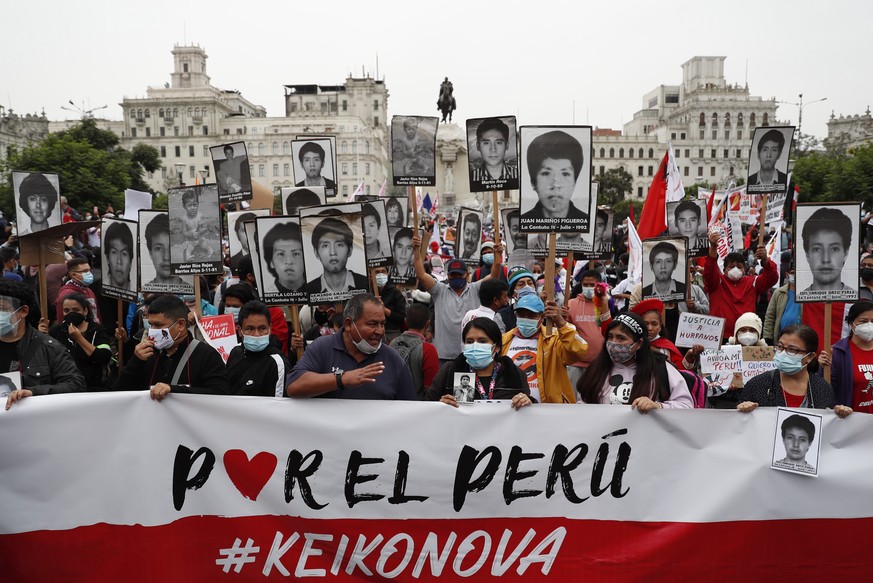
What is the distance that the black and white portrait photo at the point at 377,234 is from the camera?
782cm

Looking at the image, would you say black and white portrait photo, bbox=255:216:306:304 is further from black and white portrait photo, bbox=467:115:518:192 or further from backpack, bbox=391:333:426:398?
black and white portrait photo, bbox=467:115:518:192

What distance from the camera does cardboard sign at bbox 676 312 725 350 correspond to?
19.5 feet

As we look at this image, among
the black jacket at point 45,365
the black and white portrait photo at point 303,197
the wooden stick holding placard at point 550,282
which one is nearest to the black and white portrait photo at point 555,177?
the wooden stick holding placard at point 550,282

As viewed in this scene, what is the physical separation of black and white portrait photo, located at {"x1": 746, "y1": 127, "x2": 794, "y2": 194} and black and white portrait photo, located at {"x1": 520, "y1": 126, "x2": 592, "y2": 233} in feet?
16.3

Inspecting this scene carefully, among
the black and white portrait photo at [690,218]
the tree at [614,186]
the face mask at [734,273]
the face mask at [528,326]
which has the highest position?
the tree at [614,186]

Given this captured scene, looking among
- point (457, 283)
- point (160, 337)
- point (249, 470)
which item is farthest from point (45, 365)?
point (457, 283)

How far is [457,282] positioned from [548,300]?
2591mm

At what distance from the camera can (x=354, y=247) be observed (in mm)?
5824

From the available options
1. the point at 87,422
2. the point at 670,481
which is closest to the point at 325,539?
the point at 87,422

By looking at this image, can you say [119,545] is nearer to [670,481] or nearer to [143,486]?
[143,486]

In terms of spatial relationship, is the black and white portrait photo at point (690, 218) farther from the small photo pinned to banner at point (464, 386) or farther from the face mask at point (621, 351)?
the small photo pinned to banner at point (464, 386)

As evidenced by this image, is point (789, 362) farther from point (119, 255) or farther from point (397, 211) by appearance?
point (397, 211)

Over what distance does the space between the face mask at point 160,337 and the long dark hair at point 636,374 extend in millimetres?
2248

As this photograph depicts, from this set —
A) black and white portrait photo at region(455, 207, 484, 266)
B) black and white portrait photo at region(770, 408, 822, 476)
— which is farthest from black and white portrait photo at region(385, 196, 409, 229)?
black and white portrait photo at region(770, 408, 822, 476)
